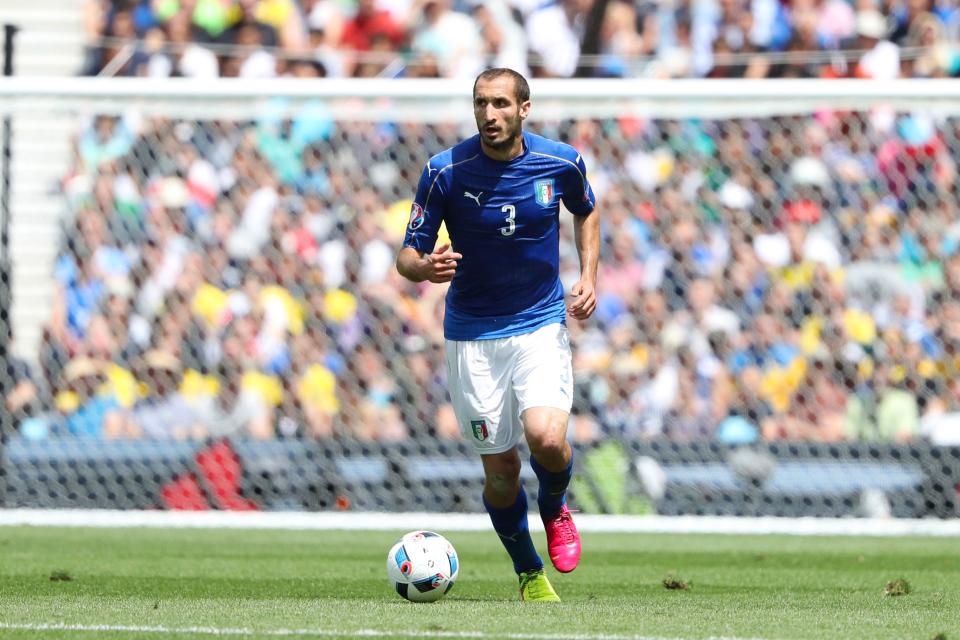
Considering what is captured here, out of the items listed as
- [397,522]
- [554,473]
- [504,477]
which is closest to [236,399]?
[397,522]

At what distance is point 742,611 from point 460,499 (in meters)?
5.60

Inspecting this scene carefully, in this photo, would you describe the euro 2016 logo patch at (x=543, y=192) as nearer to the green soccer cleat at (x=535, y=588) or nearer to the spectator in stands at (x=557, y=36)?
the green soccer cleat at (x=535, y=588)

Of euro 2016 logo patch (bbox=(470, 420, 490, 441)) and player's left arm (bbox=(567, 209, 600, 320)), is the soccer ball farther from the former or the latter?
player's left arm (bbox=(567, 209, 600, 320))

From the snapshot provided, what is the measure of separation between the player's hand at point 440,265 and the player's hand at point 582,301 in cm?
53

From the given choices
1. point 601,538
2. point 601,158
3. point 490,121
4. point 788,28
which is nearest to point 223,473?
point 601,538

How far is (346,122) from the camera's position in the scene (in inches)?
493

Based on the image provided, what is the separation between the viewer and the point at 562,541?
649cm

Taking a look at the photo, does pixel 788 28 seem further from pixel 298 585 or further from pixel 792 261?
pixel 298 585

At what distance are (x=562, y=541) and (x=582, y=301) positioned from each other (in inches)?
41.4

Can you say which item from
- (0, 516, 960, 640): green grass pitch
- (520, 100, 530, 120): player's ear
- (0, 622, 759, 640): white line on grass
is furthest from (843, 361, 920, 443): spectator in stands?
(0, 622, 759, 640): white line on grass

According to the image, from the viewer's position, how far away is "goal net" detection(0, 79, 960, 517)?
11.2 m

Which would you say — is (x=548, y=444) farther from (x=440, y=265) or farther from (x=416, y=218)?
(x=416, y=218)

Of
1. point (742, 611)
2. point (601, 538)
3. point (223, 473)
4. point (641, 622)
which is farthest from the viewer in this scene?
point (223, 473)

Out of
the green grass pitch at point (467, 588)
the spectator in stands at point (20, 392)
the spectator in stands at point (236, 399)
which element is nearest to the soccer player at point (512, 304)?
the green grass pitch at point (467, 588)
